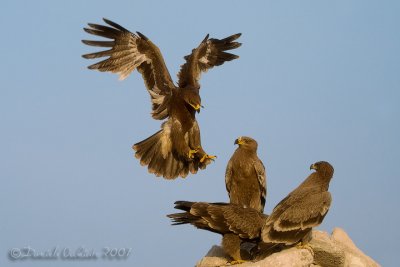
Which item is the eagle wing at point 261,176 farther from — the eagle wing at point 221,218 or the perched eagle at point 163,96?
the perched eagle at point 163,96

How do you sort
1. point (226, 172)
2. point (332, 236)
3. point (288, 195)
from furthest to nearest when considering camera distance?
point (226, 172), point (332, 236), point (288, 195)

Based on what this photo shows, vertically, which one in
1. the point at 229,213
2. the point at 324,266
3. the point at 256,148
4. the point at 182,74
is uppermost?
the point at 182,74

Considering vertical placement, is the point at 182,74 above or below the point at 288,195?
above

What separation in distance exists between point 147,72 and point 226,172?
4.12 m

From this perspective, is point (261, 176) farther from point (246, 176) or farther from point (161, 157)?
point (161, 157)

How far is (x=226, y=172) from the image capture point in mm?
11344

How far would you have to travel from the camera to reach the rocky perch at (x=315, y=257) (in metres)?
8.88

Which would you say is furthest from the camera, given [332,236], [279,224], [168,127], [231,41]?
[231,41]

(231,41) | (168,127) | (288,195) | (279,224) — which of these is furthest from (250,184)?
(231,41)

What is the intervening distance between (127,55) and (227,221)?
6.34m

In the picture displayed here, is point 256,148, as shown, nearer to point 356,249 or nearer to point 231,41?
point 356,249

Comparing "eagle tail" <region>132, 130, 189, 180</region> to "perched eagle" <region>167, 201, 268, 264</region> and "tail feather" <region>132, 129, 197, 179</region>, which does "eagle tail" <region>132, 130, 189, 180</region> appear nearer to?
"tail feather" <region>132, 129, 197, 179</region>

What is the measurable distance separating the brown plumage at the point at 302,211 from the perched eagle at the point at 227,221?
26cm

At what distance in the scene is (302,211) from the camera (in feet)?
30.3
